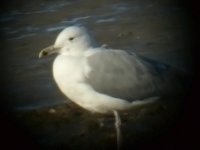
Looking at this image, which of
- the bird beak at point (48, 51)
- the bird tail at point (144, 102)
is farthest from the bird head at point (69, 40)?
the bird tail at point (144, 102)

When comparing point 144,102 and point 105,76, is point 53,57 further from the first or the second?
point 144,102

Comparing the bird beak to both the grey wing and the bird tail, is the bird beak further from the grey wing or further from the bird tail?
the bird tail

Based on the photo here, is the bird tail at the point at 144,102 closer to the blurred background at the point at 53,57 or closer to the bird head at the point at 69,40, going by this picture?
the blurred background at the point at 53,57

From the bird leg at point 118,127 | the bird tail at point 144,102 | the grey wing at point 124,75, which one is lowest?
the bird leg at point 118,127

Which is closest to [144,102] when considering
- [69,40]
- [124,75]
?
[124,75]

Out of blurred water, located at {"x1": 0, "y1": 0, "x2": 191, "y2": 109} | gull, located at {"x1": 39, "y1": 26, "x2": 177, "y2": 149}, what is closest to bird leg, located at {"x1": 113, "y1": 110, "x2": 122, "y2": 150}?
gull, located at {"x1": 39, "y1": 26, "x2": 177, "y2": 149}
